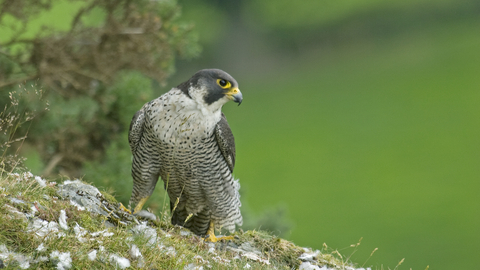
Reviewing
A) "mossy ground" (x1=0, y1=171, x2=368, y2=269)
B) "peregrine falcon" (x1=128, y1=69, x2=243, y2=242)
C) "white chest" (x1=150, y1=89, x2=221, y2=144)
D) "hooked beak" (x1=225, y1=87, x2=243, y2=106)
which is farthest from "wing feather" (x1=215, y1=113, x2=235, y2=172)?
"mossy ground" (x1=0, y1=171, x2=368, y2=269)

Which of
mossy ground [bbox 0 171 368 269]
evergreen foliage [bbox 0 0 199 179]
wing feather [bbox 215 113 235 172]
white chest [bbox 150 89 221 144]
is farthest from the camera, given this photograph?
evergreen foliage [bbox 0 0 199 179]

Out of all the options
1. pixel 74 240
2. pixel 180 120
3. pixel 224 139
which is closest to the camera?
pixel 74 240

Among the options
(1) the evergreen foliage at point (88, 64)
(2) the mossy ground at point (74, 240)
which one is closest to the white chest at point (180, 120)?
(2) the mossy ground at point (74, 240)

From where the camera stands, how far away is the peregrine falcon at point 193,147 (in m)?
3.76

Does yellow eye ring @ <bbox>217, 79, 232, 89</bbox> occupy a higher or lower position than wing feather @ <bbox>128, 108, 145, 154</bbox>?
higher

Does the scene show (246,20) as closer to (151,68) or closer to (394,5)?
(394,5)

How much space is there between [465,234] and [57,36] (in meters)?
14.9

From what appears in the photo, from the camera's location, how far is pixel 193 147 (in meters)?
3.82

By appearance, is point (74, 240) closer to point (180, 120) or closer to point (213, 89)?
point (180, 120)

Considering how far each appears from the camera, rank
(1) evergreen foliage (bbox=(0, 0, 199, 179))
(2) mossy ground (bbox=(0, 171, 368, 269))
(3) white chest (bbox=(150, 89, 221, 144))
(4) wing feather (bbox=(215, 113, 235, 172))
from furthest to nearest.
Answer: (1) evergreen foliage (bbox=(0, 0, 199, 179)), (4) wing feather (bbox=(215, 113, 235, 172)), (3) white chest (bbox=(150, 89, 221, 144)), (2) mossy ground (bbox=(0, 171, 368, 269))

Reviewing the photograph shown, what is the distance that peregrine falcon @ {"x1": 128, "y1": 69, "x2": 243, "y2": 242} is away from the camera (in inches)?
A: 148

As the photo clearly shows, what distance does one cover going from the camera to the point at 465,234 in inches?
640

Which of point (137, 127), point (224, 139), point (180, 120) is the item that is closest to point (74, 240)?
point (180, 120)

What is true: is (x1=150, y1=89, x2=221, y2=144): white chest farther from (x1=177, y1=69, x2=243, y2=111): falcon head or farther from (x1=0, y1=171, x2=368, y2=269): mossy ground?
(x1=0, y1=171, x2=368, y2=269): mossy ground
